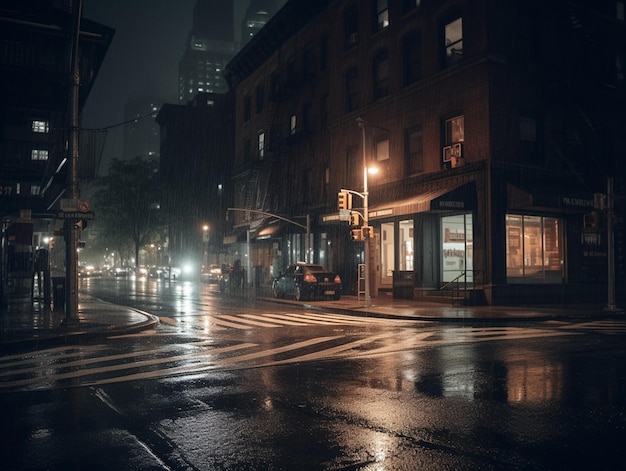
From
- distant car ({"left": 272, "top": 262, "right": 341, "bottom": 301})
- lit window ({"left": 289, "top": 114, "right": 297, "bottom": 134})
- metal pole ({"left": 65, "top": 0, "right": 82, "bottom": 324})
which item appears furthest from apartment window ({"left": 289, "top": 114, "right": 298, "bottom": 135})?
metal pole ({"left": 65, "top": 0, "right": 82, "bottom": 324})

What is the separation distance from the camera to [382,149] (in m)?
30.5

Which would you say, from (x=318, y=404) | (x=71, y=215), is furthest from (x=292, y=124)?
(x=318, y=404)

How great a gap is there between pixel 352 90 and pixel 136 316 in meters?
20.1

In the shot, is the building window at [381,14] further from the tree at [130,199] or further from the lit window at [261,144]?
the tree at [130,199]

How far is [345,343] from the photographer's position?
42.1 feet

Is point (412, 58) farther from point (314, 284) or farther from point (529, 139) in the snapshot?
point (314, 284)

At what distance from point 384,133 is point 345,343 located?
19068 mm

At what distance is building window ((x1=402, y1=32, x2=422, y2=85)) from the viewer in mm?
28172

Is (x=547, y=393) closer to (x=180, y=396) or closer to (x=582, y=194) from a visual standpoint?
(x=180, y=396)

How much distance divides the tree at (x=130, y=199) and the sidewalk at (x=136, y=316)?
54.9 meters

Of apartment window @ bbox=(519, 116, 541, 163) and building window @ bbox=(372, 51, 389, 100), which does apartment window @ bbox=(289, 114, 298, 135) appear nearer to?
building window @ bbox=(372, 51, 389, 100)

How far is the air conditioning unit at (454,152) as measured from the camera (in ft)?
82.3

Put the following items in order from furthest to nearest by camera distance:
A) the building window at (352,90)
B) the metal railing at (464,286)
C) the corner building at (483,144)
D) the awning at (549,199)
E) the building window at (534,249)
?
the building window at (352,90), the building window at (534,249), the corner building at (483,144), the metal railing at (464,286), the awning at (549,199)

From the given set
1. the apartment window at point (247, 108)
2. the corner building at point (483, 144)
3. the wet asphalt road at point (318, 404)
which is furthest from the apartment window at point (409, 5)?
the apartment window at point (247, 108)
